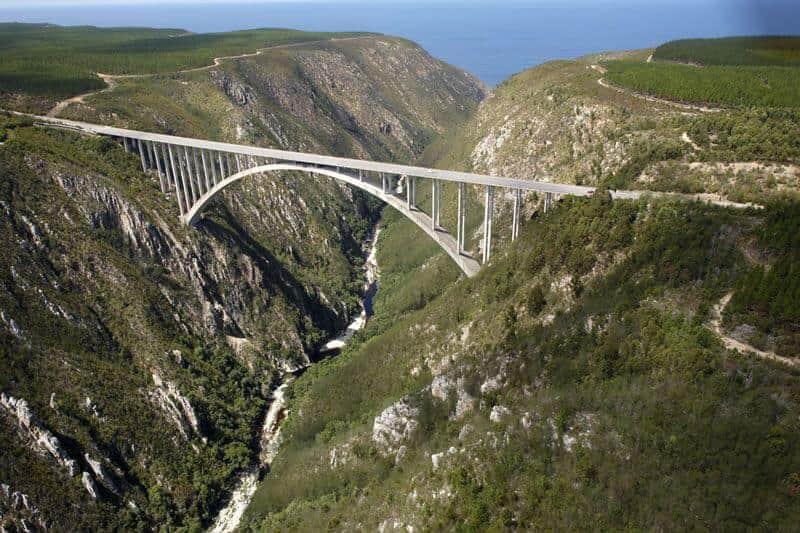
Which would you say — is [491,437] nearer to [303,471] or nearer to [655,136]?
[303,471]

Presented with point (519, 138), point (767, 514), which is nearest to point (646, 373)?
point (767, 514)

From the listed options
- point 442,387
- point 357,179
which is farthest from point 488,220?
point 442,387

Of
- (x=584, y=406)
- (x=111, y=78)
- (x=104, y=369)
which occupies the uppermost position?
(x=111, y=78)

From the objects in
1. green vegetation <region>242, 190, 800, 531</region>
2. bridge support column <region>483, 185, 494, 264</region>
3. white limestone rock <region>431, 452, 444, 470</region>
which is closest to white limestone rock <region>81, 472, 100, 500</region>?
green vegetation <region>242, 190, 800, 531</region>

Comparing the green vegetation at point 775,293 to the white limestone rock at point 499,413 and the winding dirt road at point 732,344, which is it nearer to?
the winding dirt road at point 732,344

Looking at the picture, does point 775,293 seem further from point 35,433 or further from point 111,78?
point 111,78

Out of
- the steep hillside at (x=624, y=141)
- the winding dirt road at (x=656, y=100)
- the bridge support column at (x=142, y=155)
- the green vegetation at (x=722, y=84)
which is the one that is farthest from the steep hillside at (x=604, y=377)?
the bridge support column at (x=142, y=155)
